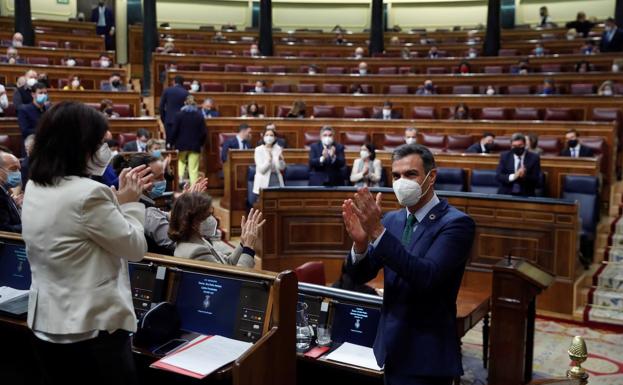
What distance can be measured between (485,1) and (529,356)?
15693mm

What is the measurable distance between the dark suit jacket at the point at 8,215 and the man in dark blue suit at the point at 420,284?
182 cm

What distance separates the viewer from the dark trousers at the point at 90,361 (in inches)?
68.9

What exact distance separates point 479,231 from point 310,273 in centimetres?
246

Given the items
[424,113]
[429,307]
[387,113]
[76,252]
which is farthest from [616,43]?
[76,252]

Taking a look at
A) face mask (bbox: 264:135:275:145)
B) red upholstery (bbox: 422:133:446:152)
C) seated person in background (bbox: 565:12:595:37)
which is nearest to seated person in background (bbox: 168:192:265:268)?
face mask (bbox: 264:135:275:145)

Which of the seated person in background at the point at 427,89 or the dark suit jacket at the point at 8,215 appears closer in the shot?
the dark suit jacket at the point at 8,215

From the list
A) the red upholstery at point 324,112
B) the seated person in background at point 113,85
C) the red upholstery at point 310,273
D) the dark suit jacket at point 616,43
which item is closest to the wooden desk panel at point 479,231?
the red upholstery at point 310,273

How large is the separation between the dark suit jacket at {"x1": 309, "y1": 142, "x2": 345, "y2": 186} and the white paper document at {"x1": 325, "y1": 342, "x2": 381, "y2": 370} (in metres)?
4.36

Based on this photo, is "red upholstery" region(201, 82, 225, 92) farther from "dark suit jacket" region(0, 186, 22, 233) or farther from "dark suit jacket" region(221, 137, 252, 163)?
"dark suit jacket" region(0, 186, 22, 233)

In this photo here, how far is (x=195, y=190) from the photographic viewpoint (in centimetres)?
292

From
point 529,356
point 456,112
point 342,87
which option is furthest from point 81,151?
point 342,87

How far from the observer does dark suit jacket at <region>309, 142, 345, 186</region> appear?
6707 mm

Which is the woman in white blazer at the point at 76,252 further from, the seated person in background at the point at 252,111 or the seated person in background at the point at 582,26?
the seated person in background at the point at 582,26

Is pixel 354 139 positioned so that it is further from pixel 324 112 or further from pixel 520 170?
pixel 520 170
